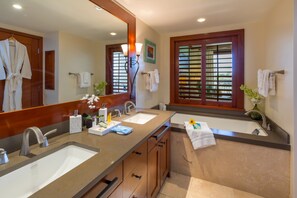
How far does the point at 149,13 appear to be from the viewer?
2365 mm

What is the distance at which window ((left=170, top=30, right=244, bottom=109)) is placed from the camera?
2885 mm

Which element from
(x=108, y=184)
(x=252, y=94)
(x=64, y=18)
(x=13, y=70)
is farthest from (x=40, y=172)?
(x=252, y=94)

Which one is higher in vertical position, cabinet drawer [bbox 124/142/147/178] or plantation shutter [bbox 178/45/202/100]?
plantation shutter [bbox 178/45/202/100]

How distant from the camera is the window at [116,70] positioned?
2027mm

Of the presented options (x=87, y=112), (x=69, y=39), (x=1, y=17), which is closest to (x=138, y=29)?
(x=69, y=39)

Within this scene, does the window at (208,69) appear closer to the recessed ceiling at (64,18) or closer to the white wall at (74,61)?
the recessed ceiling at (64,18)

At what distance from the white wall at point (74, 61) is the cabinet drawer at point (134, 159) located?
78 cm

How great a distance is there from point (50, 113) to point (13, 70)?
386 millimetres

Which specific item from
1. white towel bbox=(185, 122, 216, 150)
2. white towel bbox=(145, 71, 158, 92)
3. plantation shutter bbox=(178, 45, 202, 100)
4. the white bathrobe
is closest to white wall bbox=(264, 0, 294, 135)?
white towel bbox=(185, 122, 216, 150)

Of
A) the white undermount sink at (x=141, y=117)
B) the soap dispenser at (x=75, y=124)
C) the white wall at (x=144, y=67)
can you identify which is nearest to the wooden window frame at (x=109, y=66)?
the white undermount sink at (x=141, y=117)

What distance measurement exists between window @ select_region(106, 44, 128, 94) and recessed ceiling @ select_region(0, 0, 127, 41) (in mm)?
161

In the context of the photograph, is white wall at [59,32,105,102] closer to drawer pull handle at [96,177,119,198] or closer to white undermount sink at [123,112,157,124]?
white undermount sink at [123,112,157,124]

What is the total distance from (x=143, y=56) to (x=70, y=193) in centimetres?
235

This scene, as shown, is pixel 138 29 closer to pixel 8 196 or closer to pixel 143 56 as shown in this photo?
pixel 143 56
